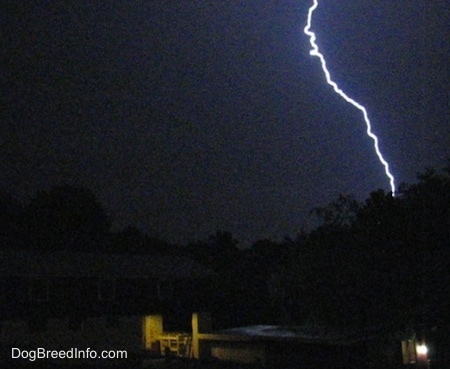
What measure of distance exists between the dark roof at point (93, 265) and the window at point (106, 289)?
21 centimetres

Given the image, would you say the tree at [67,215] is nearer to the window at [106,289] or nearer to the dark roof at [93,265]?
the dark roof at [93,265]

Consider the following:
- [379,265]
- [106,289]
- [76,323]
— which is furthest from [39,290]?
[379,265]

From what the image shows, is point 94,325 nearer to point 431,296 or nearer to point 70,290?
point 70,290

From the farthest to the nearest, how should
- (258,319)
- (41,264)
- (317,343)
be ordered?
(258,319) < (41,264) < (317,343)

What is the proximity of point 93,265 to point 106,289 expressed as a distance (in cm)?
94

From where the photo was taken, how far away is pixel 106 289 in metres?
23.3

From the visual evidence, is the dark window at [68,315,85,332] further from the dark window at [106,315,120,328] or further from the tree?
the tree

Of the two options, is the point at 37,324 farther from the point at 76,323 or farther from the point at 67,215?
the point at 67,215

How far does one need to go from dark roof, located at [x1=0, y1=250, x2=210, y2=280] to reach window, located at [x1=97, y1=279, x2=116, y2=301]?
21 cm

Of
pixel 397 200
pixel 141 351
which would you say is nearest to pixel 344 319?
pixel 397 200

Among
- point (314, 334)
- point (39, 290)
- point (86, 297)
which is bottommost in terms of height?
point (314, 334)

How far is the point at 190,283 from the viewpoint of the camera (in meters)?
25.8

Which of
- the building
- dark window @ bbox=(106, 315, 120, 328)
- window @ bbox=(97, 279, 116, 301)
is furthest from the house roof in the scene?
window @ bbox=(97, 279, 116, 301)

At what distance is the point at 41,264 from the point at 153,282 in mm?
4124
